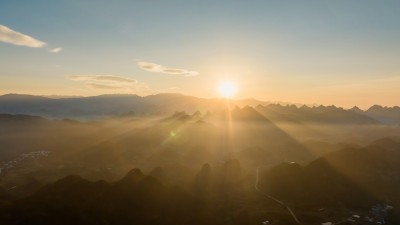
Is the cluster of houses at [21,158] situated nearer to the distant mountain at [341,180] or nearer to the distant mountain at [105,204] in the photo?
the distant mountain at [105,204]

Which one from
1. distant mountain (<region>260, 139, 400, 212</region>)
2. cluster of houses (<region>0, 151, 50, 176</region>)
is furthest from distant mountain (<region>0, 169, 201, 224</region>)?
cluster of houses (<region>0, 151, 50, 176</region>)

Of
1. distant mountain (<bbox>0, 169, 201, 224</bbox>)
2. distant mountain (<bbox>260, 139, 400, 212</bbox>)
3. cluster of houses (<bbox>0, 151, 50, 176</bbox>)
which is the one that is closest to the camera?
distant mountain (<bbox>0, 169, 201, 224</bbox>)

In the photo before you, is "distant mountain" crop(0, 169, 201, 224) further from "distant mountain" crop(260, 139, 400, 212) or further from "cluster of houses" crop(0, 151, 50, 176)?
"cluster of houses" crop(0, 151, 50, 176)

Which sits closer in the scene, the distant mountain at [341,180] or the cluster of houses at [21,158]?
the distant mountain at [341,180]

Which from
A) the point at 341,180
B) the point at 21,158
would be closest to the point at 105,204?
the point at 341,180

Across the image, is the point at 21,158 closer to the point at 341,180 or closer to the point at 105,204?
the point at 105,204

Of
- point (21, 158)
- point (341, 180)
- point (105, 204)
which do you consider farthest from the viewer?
point (21, 158)

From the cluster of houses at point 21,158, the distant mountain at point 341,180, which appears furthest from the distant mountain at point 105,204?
the cluster of houses at point 21,158

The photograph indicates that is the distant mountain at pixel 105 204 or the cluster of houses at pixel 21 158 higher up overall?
the distant mountain at pixel 105 204

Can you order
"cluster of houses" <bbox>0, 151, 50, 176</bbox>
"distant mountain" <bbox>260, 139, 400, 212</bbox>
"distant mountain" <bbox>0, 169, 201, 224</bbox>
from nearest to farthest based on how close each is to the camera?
"distant mountain" <bbox>0, 169, 201, 224</bbox>
"distant mountain" <bbox>260, 139, 400, 212</bbox>
"cluster of houses" <bbox>0, 151, 50, 176</bbox>

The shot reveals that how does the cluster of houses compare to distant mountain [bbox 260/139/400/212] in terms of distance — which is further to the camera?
the cluster of houses

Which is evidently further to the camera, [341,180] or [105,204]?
[341,180]

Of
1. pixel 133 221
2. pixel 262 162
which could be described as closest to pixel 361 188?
pixel 262 162

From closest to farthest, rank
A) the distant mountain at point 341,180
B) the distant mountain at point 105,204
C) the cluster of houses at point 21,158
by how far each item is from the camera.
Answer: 1. the distant mountain at point 105,204
2. the distant mountain at point 341,180
3. the cluster of houses at point 21,158
